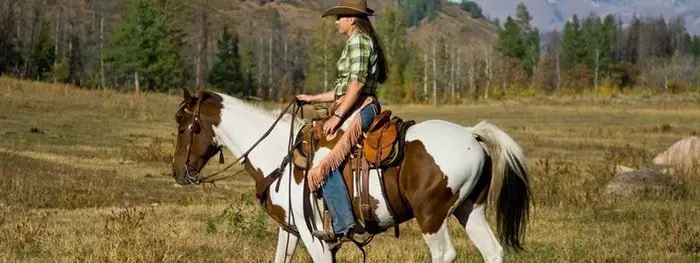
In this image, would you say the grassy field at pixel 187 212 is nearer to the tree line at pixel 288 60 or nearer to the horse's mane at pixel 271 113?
the horse's mane at pixel 271 113

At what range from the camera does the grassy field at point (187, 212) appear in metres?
10.2

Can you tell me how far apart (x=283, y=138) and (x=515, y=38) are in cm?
11213

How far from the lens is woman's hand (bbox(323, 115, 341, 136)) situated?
25.2ft

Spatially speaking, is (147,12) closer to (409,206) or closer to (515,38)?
(515,38)

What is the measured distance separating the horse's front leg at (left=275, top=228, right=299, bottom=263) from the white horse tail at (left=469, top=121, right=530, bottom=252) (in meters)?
1.78

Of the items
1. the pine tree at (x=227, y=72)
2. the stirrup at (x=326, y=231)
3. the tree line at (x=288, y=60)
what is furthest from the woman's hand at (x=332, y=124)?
the pine tree at (x=227, y=72)

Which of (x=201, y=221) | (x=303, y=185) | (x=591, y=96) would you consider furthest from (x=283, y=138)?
(x=591, y=96)

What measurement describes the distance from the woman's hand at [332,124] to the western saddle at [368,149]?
0.10 metres

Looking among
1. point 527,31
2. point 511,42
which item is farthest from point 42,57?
point 527,31

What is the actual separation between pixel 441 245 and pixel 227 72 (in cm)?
8731

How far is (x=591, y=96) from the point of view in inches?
3172

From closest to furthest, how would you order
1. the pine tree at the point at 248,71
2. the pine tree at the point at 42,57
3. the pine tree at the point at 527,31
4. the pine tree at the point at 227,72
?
the pine tree at the point at 42,57
the pine tree at the point at 227,72
the pine tree at the point at 248,71
the pine tree at the point at 527,31

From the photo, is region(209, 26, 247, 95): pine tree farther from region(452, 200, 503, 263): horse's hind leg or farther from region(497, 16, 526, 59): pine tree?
region(452, 200, 503, 263): horse's hind leg

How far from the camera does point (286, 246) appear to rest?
27.1ft
